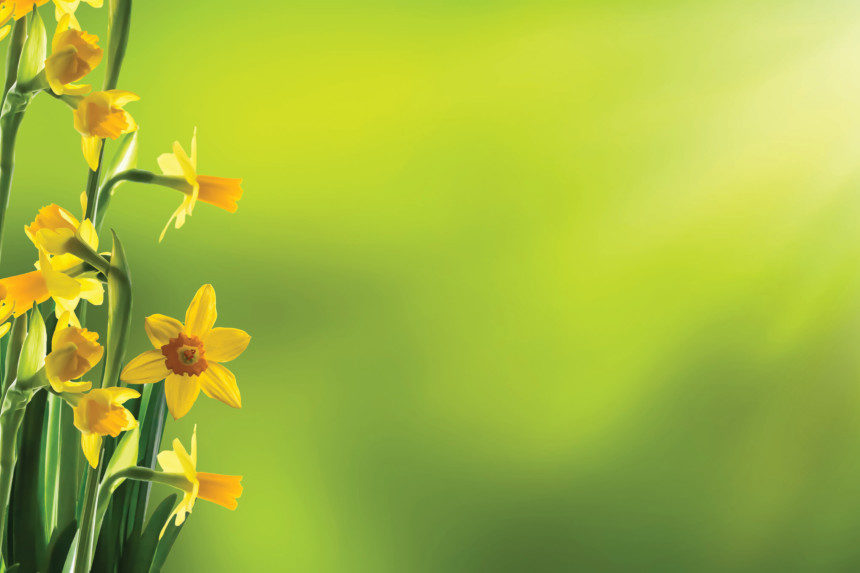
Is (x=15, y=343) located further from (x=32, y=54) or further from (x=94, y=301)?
(x=32, y=54)

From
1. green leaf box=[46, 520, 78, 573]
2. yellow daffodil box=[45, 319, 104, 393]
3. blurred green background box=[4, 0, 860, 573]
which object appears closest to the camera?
Result: yellow daffodil box=[45, 319, 104, 393]

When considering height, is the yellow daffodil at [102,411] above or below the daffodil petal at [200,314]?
below

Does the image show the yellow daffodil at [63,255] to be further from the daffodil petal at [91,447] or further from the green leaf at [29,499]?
the green leaf at [29,499]

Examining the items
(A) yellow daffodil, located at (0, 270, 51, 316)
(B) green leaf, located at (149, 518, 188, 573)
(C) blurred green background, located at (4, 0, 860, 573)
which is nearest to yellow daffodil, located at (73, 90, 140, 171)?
(A) yellow daffodil, located at (0, 270, 51, 316)

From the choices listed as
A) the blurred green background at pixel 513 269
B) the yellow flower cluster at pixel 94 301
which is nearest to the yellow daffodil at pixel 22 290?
the yellow flower cluster at pixel 94 301

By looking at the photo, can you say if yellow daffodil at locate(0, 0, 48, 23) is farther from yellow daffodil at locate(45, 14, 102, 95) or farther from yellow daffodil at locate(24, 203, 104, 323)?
yellow daffodil at locate(24, 203, 104, 323)

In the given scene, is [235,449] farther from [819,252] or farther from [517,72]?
[819,252]
